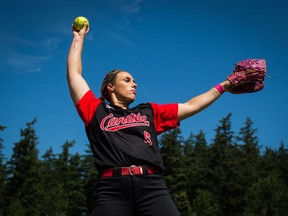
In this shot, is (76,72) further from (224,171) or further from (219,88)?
(224,171)

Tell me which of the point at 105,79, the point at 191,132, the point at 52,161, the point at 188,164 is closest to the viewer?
the point at 105,79

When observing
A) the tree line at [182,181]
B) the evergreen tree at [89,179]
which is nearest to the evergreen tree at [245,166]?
the tree line at [182,181]

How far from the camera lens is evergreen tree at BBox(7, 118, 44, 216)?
115ft

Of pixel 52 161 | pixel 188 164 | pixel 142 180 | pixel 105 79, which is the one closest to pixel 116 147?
pixel 142 180

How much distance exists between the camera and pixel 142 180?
327 cm

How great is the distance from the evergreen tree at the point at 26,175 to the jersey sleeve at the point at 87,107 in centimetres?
3337

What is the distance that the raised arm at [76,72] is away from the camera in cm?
390

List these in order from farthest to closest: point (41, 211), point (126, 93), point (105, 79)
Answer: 1. point (41, 211)
2. point (105, 79)
3. point (126, 93)

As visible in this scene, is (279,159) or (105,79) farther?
(279,159)

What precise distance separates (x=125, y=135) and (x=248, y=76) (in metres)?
1.97

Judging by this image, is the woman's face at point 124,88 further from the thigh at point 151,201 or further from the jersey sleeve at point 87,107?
the thigh at point 151,201

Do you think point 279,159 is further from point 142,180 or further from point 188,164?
point 142,180

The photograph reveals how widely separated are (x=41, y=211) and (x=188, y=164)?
2135 cm

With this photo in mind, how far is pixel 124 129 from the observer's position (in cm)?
358
